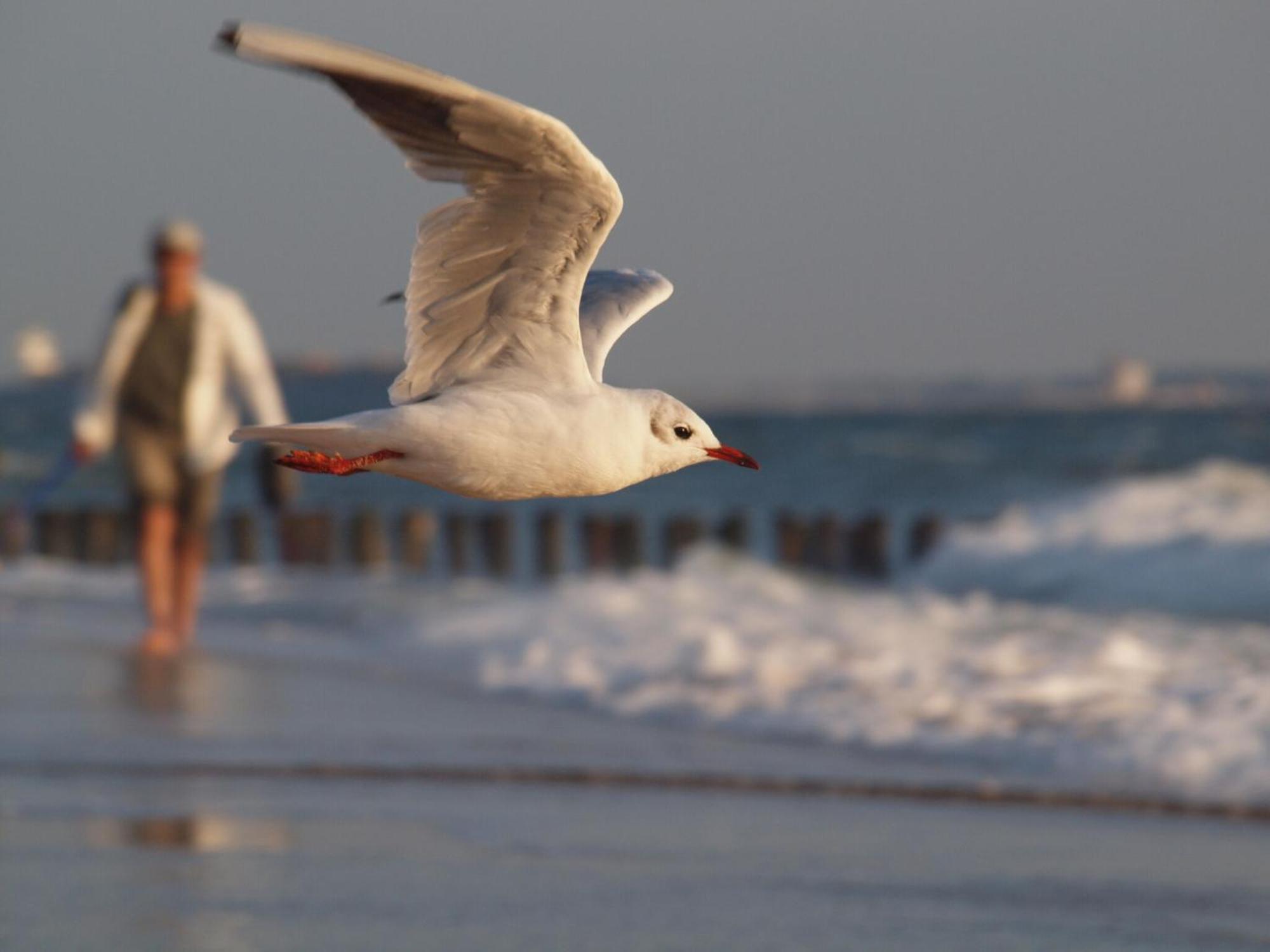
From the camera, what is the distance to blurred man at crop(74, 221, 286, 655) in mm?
9578

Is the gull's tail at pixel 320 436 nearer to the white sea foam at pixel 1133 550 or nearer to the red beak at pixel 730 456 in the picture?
the red beak at pixel 730 456

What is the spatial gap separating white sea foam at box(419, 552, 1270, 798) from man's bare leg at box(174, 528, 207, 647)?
144 cm

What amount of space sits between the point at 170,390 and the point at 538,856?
4.70m

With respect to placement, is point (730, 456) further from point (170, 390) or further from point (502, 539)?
point (502, 539)

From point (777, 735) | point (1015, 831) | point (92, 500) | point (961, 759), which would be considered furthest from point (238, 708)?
point (92, 500)

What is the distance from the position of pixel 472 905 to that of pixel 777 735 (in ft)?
9.65

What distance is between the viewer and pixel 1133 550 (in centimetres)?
1734

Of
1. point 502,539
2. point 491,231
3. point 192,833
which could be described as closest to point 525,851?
point 192,833

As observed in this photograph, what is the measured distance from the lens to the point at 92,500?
104 feet

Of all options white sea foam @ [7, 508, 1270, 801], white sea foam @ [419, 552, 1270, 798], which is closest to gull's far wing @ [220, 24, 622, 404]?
white sea foam @ [7, 508, 1270, 801]

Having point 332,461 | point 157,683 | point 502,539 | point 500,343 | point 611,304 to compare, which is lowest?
point 157,683

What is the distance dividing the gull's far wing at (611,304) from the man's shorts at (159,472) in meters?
4.36

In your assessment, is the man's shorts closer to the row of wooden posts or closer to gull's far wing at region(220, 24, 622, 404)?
gull's far wing at region(220, 24, 622, 404)

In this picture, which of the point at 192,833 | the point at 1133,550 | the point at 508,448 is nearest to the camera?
the point at 508,448
